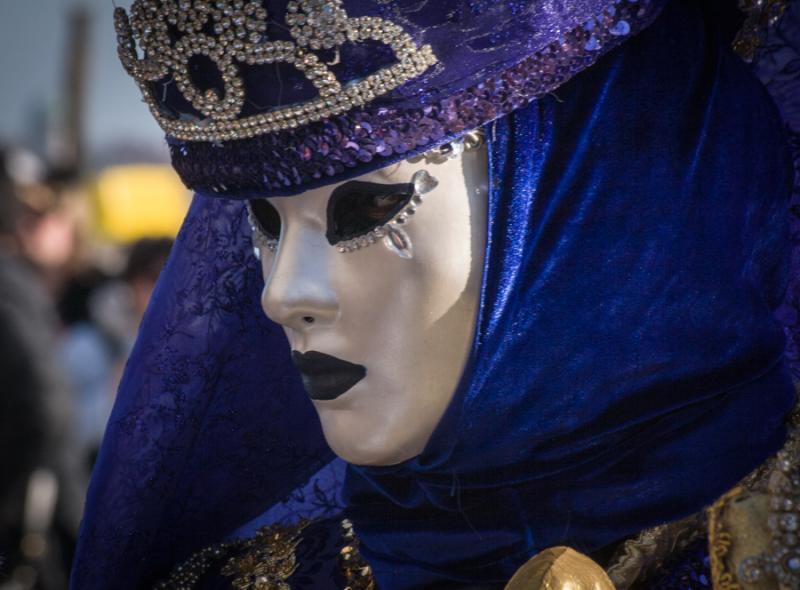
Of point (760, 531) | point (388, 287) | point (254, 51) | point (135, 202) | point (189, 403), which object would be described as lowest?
point (135, 202)

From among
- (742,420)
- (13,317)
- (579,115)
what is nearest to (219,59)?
(579,115)

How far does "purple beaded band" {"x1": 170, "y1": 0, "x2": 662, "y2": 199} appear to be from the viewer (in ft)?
3.74

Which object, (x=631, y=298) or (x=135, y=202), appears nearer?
(x=631, y=298)

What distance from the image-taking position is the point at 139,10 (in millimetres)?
1228

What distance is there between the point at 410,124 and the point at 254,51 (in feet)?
0.60

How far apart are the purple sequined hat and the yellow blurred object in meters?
6.34

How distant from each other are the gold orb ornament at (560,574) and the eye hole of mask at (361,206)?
1.27ft

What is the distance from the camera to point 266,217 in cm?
131

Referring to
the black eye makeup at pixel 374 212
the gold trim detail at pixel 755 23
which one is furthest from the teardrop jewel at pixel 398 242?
the gold trim detail at pixel 755 23

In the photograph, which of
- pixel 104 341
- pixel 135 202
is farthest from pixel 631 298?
pixel 135 202

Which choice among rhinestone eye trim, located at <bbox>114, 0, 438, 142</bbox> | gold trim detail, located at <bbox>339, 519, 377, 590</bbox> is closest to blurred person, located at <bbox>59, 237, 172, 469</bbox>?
gold trim detail, located at <bbox>339, 519, 377, 590</bbox>

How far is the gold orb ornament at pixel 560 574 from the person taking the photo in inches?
40.9

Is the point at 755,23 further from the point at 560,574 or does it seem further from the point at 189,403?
the point at 189,403

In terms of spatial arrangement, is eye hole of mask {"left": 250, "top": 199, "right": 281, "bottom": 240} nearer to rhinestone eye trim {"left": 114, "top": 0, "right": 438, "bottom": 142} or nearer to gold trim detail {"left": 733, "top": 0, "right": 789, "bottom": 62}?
rhinestone eye trim {"left": 114, "top": 0, "right": 438, "bottom": 142}
